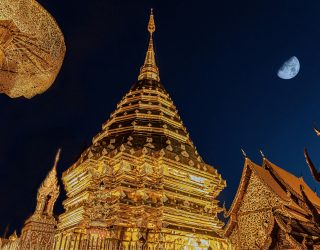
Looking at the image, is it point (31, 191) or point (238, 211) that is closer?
point (238, 211)

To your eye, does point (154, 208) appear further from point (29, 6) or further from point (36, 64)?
point (29, 6)

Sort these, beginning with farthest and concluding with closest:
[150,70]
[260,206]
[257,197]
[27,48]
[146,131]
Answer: [150,70] → [146,131] → [257,197] → [260,206] → [27,48]

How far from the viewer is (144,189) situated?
10.0 m

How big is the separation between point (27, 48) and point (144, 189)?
5.45 m

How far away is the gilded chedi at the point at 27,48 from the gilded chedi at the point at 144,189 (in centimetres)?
334

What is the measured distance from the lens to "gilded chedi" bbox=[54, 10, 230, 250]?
9.02 m

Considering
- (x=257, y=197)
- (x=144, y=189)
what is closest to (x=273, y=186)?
(x=257, y=197)

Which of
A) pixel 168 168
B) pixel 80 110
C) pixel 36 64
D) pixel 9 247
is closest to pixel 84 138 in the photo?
pixel 80 110

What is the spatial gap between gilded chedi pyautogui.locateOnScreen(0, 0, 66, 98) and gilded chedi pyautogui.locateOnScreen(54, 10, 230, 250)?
334 centimetres

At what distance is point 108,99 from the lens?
30562 mm

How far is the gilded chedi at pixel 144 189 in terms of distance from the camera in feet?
29.6

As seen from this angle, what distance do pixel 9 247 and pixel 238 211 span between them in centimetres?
739

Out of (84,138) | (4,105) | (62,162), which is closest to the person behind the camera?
(4,105)

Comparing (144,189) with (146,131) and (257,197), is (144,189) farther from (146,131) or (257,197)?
(257,197)
